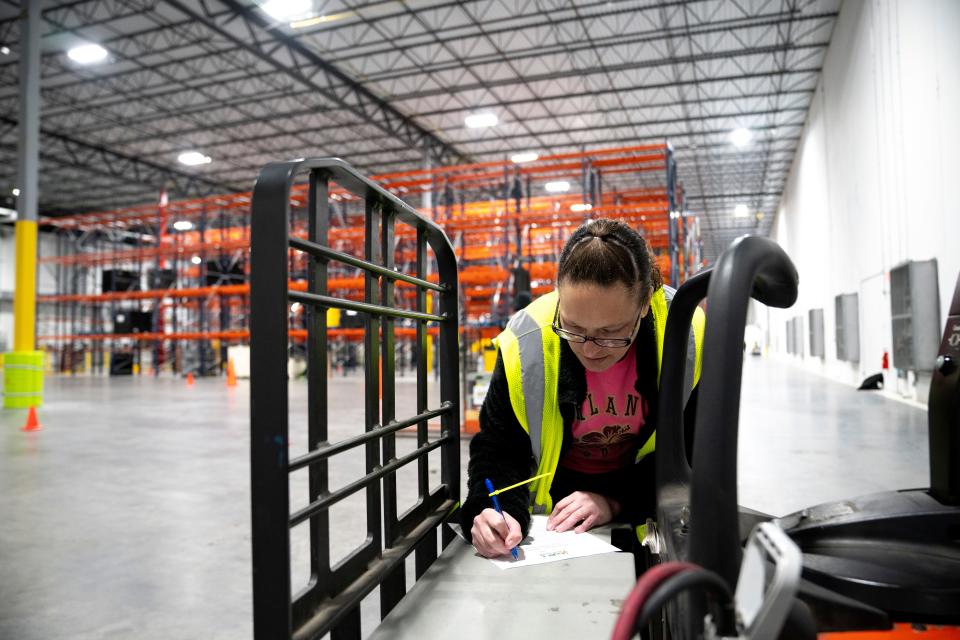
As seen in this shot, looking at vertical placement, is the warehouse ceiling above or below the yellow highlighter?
above

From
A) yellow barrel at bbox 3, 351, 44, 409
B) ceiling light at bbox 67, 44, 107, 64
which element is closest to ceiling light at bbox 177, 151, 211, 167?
ceiling light at bbox 67, 44, 107, 64

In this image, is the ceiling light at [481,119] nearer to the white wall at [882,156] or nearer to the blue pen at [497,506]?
the white wall at [882,156]

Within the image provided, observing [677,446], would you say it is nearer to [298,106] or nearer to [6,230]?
[298,106]

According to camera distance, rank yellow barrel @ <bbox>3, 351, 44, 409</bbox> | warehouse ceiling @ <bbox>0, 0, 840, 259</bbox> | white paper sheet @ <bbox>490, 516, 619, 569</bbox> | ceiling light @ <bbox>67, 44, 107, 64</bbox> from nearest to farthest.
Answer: white paper sheet @ <bbox>490, 516, 619, 569</bbox> < yellow barrel @ <bbox>3, 351, 44, 409</bbox> < warehouse ceiling @ <bbox>0, 0, 840, 259</bbox> < ceiling light @ <bbox>67, 44, 107, 64</bbox>

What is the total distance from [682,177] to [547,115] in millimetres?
8433

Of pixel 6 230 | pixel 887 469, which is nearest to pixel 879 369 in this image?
pixel 887 469

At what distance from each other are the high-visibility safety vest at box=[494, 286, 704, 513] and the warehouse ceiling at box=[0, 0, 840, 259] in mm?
12508

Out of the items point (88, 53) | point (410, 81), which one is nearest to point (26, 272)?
point (88, 53)

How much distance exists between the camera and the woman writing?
1.51 m

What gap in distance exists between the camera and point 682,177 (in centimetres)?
2400

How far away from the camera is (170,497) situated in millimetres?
4191

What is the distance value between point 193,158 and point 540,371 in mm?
22072

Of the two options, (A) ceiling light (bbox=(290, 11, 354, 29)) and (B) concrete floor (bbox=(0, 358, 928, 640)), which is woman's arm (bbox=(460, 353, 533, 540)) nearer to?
(B) concrete floor (bbox=(0, 358, 928, 640))

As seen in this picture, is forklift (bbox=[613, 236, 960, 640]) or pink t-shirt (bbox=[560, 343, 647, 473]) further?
pink t-shirt (bbox=[560, 343, 647, 473])
